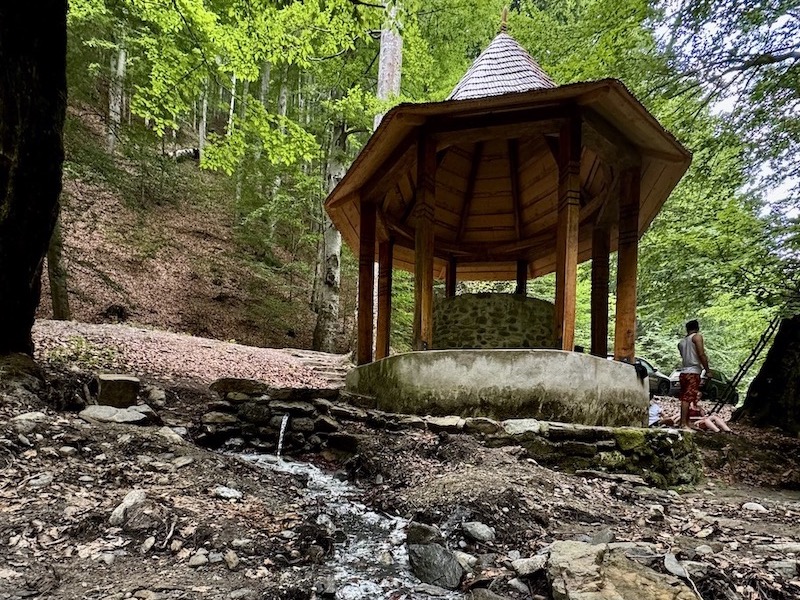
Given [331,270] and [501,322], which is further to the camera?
[331,270]

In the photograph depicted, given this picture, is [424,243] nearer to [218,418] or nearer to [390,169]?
Answer: [390,169]

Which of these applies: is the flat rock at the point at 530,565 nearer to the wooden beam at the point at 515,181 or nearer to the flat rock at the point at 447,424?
the flat rock at the point at 447,424

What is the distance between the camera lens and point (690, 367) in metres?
6.70

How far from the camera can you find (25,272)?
4.16 metres

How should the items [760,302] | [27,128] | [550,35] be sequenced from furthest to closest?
1. [550,35]
2. [760,302]
3. [27,128]

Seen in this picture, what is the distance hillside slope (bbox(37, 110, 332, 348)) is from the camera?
11.8 m

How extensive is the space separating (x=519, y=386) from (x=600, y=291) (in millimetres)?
2780

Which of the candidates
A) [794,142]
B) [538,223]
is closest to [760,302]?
[794,142]

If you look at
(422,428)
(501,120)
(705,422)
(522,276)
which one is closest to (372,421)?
(422,428)

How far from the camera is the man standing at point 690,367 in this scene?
6586 millimetres

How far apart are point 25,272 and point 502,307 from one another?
565cm

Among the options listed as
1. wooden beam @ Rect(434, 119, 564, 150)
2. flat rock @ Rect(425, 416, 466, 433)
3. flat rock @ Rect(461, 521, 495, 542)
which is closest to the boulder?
flat rock @ Rect(461, 521, 495, 542)

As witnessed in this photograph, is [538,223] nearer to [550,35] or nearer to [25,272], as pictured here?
[550,35]

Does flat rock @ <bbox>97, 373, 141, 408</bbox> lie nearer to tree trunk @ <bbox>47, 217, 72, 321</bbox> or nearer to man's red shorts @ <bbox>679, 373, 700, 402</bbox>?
tree trunk @ <bbox>47, 217, 72, 321</bbox>
